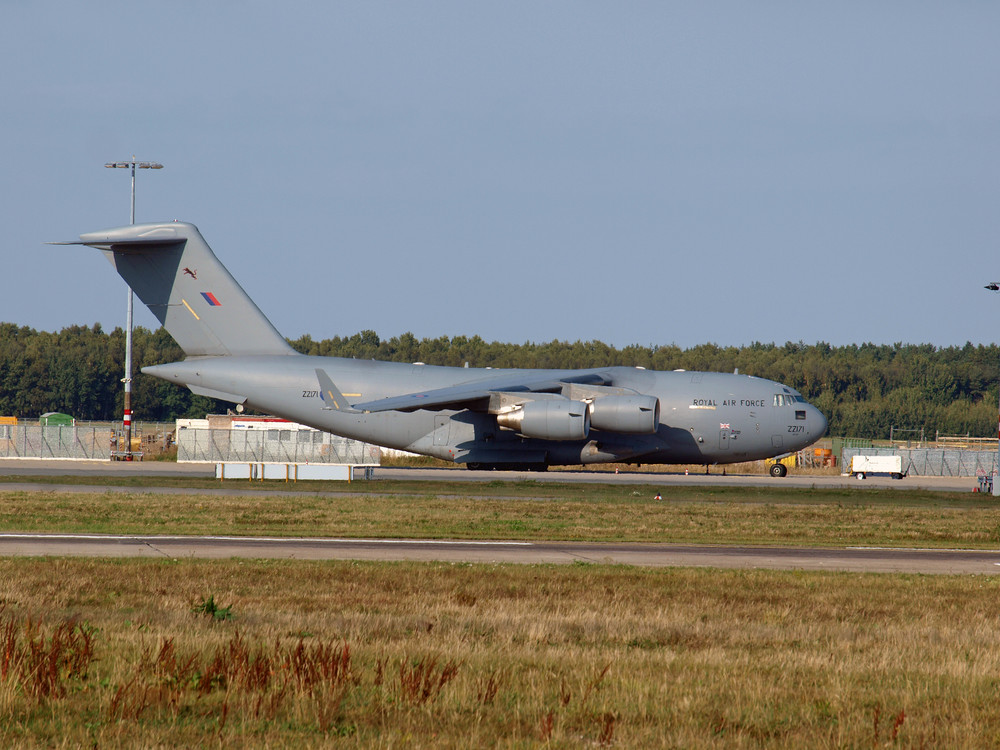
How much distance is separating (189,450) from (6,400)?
7007 centimetres

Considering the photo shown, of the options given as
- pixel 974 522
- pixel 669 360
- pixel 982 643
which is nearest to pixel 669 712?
pixel 982 643

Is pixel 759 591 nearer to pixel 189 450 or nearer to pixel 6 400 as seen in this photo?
pixel 189 450

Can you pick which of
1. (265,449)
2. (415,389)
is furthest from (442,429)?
(265,449)

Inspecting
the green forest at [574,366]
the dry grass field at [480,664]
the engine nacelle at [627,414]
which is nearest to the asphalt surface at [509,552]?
the dry grass field at [480,664]

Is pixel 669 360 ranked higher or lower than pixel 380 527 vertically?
higher

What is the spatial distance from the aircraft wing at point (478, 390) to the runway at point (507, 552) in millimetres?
14256

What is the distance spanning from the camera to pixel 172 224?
40.2 metres

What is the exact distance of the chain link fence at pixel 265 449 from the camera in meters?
58.1

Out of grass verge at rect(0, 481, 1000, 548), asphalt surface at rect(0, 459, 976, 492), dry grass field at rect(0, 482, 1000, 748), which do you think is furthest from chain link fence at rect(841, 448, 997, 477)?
dry grass field at rect(0, 482, 1000, 748)

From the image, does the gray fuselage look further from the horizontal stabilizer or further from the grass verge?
the grass verge

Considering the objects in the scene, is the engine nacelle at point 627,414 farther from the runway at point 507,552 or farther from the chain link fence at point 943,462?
the chain link fence at point 943,462

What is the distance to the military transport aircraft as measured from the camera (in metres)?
39.1

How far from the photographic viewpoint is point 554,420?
3641 centimetres

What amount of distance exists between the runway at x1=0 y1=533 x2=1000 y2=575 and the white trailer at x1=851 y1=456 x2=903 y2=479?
32.9 metres
